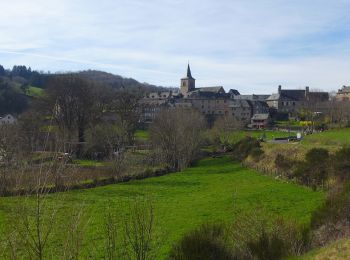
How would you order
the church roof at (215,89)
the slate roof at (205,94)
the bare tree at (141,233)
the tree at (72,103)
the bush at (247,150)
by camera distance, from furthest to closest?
the church roof at (215,89)
the slate roof at (205,94)
the tree at (72,103)
the bush at (247,150)
the bare tree at (141,233)

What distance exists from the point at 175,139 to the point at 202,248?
3899 centimetres

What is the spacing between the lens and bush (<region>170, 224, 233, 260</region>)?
1172cm

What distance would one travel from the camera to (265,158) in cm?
4628

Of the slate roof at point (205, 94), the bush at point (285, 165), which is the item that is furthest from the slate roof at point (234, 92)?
the bush at point (285, 165)

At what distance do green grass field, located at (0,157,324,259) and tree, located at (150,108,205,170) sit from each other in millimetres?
4690

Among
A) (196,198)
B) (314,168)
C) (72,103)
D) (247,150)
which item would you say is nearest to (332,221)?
(196,198)

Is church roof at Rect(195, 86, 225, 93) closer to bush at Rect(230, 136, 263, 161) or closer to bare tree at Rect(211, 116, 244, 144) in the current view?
bare tree at Rect(211, 116, 244, 144)

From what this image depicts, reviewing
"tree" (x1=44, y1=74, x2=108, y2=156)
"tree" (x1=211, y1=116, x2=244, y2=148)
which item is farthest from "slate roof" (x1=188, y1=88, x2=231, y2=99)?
"tree" (x1=44, y1=74, x2=108, y2=156)

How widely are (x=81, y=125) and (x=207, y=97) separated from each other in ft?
246

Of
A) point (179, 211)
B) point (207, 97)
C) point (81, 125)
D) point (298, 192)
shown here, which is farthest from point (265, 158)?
point (207, 97)

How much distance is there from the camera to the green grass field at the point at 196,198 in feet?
68.8

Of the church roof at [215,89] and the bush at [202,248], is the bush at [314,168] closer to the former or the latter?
the bush at [202,248]

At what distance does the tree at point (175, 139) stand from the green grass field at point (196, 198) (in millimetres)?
4690

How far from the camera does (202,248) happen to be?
11789mm
